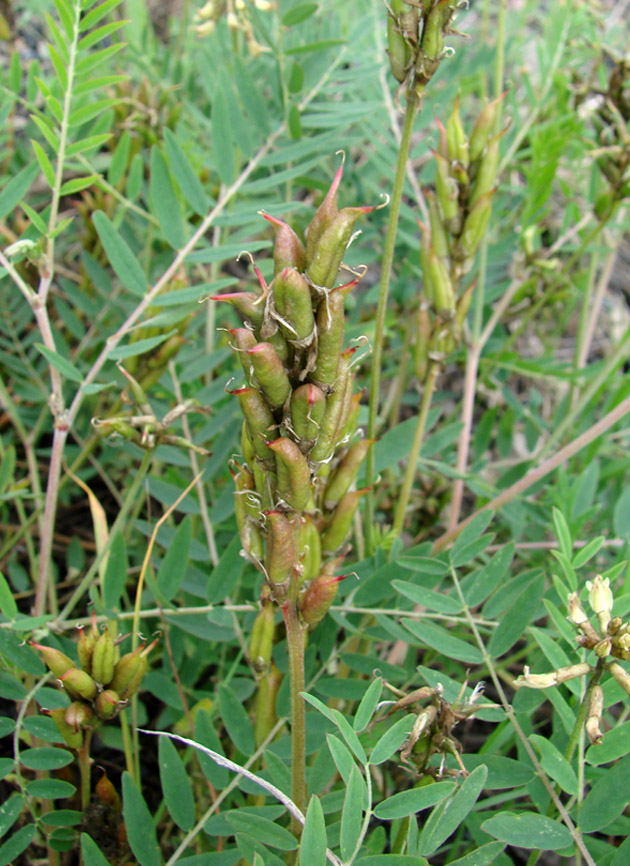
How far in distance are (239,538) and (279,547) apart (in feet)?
1.45

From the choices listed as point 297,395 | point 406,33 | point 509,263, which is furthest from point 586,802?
point 509,263

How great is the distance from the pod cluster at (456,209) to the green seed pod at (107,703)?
34.9 inches

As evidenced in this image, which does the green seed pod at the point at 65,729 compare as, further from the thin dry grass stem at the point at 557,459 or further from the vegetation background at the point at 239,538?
the thin dry grass stem at the point at 557,459

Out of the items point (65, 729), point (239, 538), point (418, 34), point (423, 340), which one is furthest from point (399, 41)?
point (65, 729)

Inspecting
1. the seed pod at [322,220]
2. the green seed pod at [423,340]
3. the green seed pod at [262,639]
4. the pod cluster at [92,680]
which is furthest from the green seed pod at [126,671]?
the green seed pod at [423,340]

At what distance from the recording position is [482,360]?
1.90 m

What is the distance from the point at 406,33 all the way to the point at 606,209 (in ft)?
3.00

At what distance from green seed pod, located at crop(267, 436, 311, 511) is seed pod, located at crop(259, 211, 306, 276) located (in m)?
0.19

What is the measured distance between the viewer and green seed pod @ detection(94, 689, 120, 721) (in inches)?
39.0

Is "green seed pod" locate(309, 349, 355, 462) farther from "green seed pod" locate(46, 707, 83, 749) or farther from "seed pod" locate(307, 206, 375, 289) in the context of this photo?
"green seed pod" locate(46, 707, 83, 749)

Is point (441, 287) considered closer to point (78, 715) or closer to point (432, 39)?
point (432, 39)

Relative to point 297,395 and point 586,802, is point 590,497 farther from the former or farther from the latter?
point 297,395

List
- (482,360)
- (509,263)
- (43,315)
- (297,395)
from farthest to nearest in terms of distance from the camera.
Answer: (509,263), (482,360), (43,315), (297,395)

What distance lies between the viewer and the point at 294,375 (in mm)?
783
